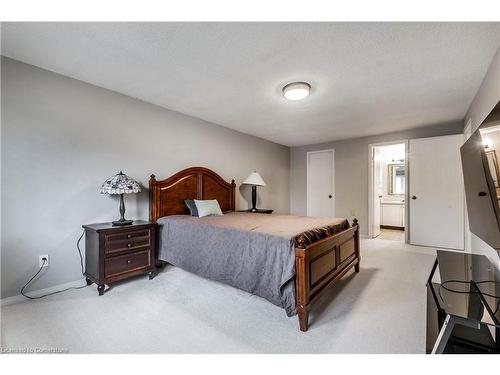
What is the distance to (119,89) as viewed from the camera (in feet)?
8.65

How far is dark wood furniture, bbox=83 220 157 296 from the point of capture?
2195 mm

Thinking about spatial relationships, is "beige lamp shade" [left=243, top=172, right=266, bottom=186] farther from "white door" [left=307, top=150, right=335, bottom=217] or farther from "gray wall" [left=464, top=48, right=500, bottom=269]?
"gray wall" [left=464, top=48, right=500, bottom=269]

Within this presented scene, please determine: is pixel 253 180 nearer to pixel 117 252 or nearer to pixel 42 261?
pixel 117 252

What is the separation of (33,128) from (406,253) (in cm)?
513

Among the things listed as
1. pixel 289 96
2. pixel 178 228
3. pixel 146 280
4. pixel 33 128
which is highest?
pixel 289 96

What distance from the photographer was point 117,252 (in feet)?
7.57

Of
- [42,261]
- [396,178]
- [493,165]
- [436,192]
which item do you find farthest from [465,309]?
[396,178]

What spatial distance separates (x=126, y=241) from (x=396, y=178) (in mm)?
6412

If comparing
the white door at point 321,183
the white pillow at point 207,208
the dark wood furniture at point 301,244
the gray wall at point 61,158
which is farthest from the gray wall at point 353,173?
the gray wall at point 61,158

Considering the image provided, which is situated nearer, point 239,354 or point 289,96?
point 239,354

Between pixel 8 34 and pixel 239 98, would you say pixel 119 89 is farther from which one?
pixel 239 98

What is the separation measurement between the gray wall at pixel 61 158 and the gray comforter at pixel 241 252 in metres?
0.74

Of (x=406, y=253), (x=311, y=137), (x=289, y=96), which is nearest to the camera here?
(x=289, y=96)

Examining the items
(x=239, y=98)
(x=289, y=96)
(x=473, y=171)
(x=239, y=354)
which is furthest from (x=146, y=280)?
(x=473, y=171)
